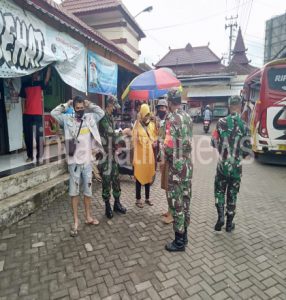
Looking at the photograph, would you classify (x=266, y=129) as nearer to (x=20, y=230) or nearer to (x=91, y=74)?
(x=91, y=74)

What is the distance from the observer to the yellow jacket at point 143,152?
4285 millimetres

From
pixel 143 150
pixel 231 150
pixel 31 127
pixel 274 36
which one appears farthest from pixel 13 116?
pixel 274 36

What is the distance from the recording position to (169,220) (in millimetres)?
3857

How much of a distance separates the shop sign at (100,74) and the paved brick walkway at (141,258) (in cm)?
344

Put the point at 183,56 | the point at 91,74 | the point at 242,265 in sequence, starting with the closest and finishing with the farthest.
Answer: the point at 242,265
the point at 91,74
the point at 183,56

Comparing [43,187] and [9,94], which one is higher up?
[9,94]

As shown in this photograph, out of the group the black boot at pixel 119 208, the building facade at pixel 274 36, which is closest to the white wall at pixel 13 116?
the black boot at pixel 119 208

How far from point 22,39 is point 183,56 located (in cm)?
3199

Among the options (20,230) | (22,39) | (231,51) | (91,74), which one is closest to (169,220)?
(20,230)

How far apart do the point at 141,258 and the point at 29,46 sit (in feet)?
12.4

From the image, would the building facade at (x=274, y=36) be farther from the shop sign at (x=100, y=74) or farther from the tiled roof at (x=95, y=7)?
the shop sign at (x=100, y=74)

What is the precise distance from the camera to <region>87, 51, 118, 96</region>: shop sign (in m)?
6.35

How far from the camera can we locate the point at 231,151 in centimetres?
343

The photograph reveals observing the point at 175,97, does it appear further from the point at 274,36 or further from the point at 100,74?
the point at 274,36
